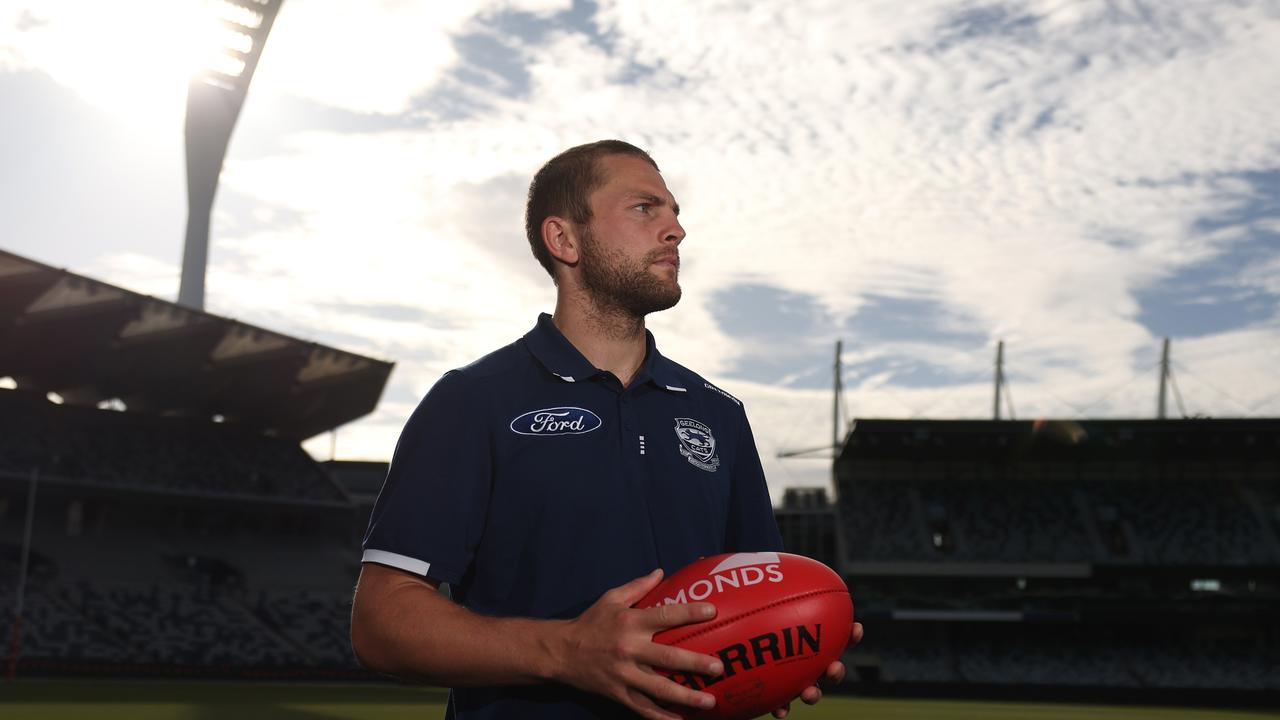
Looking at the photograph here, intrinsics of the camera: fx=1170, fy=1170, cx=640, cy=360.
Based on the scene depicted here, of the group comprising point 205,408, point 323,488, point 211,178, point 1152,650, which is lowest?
point 1152,650

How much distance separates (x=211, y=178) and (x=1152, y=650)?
53.4 meters

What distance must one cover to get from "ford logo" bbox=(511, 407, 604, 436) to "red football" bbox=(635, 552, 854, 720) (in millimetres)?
473

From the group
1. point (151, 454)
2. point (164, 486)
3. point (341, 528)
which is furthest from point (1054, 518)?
point (151, 454)

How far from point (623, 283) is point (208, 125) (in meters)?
65.5

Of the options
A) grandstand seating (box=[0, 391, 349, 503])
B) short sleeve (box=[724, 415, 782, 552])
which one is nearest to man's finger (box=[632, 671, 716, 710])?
short sleeve (box=[724, 415, 782, 552])

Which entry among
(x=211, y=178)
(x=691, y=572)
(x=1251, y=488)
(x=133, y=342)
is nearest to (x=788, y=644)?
(x=691, y=572)

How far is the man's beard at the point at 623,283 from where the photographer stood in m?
3.40

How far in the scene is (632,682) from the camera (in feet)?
8.07

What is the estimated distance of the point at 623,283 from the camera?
135 inches

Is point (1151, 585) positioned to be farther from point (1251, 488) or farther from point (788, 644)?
point (788, 644)

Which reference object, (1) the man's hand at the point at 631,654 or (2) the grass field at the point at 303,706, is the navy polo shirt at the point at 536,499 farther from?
(2) the grass field at the point at 303,706

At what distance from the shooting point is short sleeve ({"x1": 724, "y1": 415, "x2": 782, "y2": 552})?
3748 millimetres

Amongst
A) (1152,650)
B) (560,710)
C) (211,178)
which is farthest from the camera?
(211,178)

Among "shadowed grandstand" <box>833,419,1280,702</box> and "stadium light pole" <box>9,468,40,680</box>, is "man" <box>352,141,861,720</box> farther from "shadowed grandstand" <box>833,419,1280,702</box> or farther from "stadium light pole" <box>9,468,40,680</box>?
"shadowed grandstand" <box>833,419,1280,702</box>
